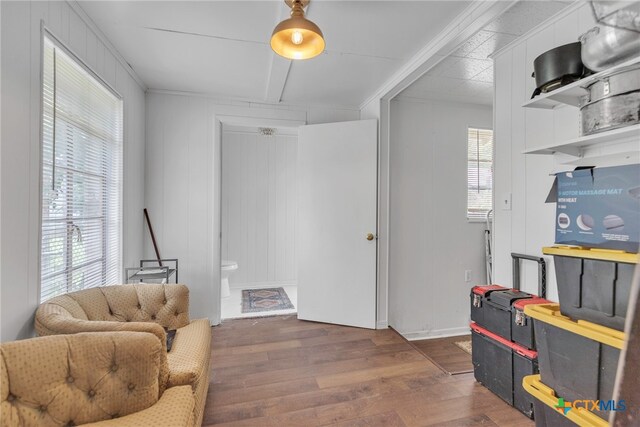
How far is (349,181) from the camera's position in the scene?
3.24 m

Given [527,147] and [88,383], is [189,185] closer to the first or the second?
[88,383]

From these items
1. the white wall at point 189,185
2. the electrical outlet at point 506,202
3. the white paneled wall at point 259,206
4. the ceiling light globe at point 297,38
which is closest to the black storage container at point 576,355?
the electrical outlet at point 506,202

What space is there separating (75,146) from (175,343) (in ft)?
4.46

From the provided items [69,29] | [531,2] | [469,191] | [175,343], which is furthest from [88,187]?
[469,191]

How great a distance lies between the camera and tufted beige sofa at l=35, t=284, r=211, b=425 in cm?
142

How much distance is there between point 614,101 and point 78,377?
239cm

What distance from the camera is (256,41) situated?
2.21m

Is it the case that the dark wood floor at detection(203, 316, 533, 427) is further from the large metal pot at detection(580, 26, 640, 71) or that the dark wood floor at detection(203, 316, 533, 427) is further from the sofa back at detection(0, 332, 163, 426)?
Result: the large metal pot at detection(580, 26, 640, 71)

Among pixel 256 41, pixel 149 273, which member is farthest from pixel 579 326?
pixel 149 273

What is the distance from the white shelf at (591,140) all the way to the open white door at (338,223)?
5.55ft

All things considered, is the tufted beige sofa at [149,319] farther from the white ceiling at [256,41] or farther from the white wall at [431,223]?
the white wall at [431,223]

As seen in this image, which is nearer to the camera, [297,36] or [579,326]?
[579,326]

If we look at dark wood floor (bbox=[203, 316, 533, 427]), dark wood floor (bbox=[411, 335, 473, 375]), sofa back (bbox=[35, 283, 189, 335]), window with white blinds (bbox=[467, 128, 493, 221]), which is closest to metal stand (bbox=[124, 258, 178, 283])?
sofa back (bbox=[35, 283, 189, 335])

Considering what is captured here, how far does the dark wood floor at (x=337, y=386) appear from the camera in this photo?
1804 millimetres
